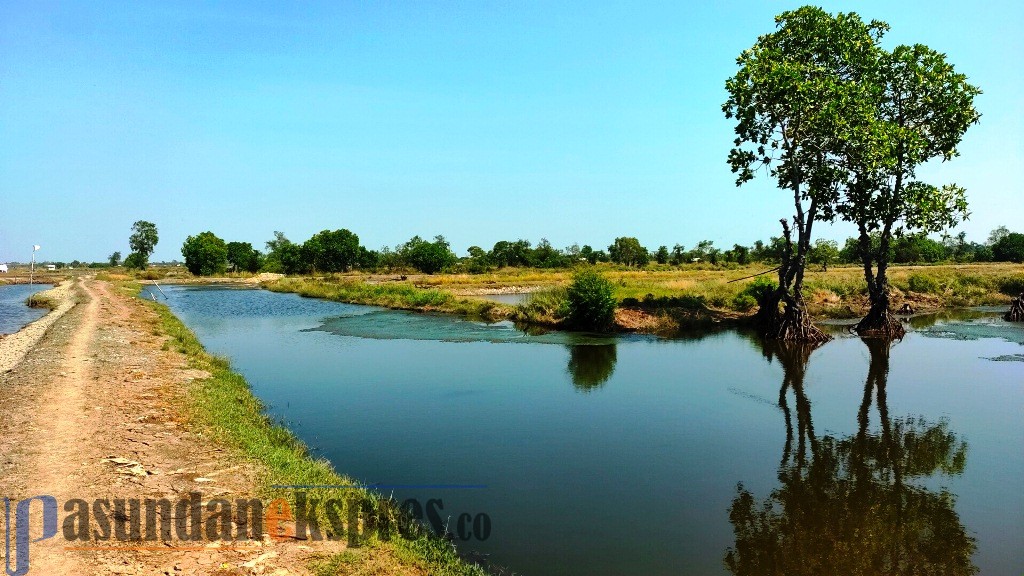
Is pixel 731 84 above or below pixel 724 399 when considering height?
above

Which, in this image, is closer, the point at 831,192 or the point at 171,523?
the point at 171,523

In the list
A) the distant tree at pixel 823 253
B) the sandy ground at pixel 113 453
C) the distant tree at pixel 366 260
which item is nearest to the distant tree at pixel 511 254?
the distant tree at pixel 366 260

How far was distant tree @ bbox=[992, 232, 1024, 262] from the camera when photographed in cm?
A: 8538

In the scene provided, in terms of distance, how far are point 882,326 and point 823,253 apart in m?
59.1

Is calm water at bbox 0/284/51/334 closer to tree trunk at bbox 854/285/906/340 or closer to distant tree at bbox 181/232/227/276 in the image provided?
tree trunk at bbox 854/285/906/340

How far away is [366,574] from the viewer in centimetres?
604

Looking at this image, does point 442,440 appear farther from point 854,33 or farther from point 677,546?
point 854,33

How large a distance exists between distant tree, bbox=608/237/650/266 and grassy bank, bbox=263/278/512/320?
54060 mm

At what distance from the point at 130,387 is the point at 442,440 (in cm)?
723

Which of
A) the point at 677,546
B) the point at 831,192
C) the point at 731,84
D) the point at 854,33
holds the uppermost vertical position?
the point at 854,33

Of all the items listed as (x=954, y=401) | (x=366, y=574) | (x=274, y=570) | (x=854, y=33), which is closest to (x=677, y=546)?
(x=366, y=574)

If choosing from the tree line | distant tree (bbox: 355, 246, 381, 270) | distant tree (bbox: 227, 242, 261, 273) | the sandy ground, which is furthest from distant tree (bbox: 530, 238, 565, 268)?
the sandy ground

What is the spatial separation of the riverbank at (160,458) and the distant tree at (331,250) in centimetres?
8484

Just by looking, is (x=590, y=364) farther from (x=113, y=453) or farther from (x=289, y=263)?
(x=289, y=263)
